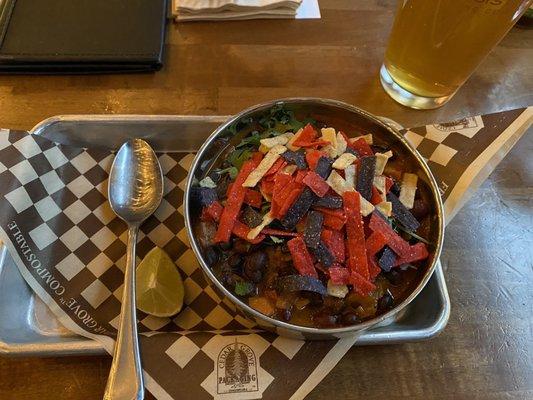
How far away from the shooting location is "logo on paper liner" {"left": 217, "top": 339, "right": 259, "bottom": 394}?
0.81m

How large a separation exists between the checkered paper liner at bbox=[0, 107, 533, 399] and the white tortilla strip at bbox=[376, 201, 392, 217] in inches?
7.9

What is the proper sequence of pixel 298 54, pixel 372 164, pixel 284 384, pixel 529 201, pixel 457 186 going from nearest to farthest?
1. pixel 284 384
2. pixel 372 164
3. pixel 457 186
4. pixel 529 201
5. pixel 298 54

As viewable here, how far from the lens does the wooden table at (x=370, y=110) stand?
89cm

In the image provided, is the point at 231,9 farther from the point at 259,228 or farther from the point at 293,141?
the point at 259,228

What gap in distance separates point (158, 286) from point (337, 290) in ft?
1.17

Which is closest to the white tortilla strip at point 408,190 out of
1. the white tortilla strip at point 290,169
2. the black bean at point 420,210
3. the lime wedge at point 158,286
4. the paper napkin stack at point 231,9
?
the black bean at point 420,210

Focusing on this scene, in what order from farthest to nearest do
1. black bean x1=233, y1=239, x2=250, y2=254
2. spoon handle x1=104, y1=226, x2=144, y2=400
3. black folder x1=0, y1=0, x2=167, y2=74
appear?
black folder x1=0, y1=0, x2=167, y2=74 < black bean x1=233, y1=239, x2=250, y2=254 < spoon handle x1=104, y1=226, x2=144, y2=400

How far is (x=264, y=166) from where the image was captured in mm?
927

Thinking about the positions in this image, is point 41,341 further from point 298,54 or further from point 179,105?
point 298,54

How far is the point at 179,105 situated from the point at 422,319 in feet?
2.73

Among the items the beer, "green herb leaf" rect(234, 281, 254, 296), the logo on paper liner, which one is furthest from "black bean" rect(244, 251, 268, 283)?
the beer

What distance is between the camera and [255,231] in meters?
0.86

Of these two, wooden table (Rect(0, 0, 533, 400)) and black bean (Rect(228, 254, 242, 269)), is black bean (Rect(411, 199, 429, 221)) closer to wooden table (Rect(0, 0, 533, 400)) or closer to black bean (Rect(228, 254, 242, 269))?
wooden table (Rect(0, 0, 533, 400))

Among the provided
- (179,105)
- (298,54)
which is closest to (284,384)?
(179,105)
